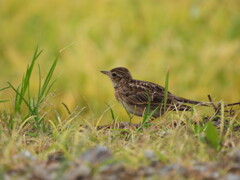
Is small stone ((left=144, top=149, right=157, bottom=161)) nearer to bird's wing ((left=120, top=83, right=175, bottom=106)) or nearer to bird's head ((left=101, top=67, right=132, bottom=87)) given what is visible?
bird's wing ((left=120, top=83, right=175, bottom=106))

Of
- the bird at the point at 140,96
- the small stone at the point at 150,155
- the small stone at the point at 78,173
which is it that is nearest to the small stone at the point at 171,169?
the small stone at the point at 150,155

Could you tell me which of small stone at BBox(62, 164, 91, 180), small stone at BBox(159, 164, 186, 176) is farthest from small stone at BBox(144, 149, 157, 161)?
small stone at BBox(62, 164, 91, 180)

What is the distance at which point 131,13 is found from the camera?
1173 cm

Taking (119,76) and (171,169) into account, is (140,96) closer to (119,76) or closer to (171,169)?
(119,76)

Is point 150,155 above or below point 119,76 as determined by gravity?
below

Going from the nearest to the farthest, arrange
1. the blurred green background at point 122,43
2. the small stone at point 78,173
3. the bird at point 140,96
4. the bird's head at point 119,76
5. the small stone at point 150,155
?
the small stone at point 78,173
the small stone at point 150,155
the bird at point 140,96
the bird's head at point 119,76
the blurred green background at point 122,43

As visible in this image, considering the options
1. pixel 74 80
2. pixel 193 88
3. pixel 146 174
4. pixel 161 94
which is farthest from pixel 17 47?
pixel 146 174

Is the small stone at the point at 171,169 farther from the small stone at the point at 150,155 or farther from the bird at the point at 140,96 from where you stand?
the bird at the point at 140,96

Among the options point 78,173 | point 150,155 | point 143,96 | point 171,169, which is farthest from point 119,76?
point 78,173

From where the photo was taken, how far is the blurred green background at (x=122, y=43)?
10016mm

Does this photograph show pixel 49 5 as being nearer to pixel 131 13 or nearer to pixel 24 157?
pixel 131 13

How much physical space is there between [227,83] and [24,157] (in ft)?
22.7

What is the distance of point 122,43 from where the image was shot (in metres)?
10.9

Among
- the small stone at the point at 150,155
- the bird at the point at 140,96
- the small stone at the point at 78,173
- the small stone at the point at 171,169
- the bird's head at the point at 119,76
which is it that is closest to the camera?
the small stone at the point at 78,173
